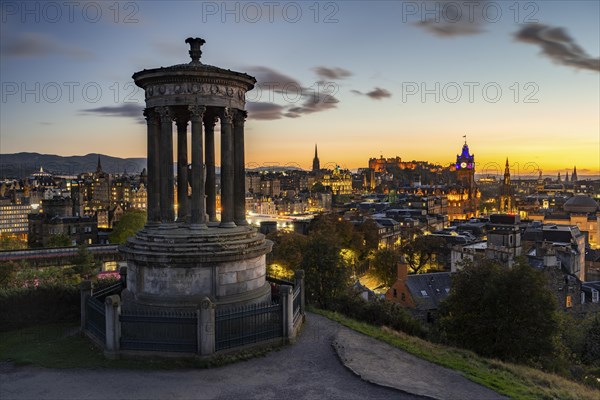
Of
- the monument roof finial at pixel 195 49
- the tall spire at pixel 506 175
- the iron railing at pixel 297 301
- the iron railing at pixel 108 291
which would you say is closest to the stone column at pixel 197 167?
the monument roof finial at pixel 195 49

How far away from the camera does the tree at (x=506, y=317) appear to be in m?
25.9

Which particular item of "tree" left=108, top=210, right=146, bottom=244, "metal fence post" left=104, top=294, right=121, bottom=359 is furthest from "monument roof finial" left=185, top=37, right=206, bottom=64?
"tree" left=108, top=210, right=146, bottom=244

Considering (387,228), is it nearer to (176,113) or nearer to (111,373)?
(176,113)

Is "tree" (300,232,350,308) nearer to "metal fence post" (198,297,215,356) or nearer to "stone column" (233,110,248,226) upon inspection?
"stone column" (233,110,248,226)

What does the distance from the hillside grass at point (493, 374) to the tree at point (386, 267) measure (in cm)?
5281

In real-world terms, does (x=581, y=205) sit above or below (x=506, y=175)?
below

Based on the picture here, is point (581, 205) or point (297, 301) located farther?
point (581, 205)

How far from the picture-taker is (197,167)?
21.3 m

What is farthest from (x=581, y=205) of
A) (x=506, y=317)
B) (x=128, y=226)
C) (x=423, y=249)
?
(x=506, y=317)

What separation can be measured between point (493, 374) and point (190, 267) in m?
12.2

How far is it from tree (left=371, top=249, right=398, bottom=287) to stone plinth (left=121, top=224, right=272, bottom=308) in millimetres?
56008

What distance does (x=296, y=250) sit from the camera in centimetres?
6038

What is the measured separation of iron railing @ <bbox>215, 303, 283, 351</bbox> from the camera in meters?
18.0

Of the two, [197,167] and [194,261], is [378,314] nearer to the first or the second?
[194,261]
